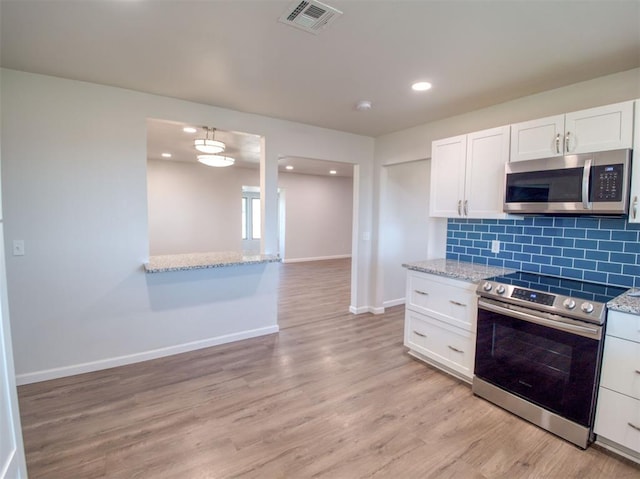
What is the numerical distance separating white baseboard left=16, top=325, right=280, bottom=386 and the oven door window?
7.66ft

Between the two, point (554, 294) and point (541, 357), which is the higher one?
point (554, 294)

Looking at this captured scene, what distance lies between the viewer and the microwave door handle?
2203mm

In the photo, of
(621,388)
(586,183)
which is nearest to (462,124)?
(586,183)

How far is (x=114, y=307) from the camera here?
9.73 feet

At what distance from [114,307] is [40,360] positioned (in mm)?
664

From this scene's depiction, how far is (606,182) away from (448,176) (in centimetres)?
123

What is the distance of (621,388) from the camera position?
6.24 feet

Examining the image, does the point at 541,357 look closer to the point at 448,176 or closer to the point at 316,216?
the point at 448,176

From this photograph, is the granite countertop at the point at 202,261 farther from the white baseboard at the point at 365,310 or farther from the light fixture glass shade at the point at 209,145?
the white baseboard at the point at 365,310

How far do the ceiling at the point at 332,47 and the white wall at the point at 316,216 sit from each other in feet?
19.7

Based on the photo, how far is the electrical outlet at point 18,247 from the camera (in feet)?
8.47

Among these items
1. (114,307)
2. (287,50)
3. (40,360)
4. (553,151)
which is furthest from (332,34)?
(40,360)

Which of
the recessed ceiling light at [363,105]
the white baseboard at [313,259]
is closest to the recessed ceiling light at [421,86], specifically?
the recessed ceiling light at [363,105]

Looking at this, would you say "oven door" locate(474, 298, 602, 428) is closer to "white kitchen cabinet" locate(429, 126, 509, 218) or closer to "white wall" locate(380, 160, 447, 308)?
"white kitchen cabinet" locate(429, 126, 509, 218)
